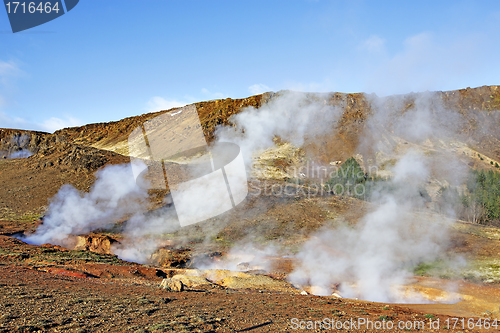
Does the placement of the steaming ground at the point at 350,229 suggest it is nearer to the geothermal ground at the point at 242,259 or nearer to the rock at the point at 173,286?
the geothermal ground at the point at 242,259

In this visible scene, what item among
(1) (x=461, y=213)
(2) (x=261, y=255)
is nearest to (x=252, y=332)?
(2) (x=261, y=255)

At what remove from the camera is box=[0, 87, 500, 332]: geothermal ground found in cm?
768

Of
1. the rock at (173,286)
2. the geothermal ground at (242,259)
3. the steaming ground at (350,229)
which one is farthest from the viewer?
the steaming ground at (350,229)

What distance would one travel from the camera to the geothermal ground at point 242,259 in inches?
302

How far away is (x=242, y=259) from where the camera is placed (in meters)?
19.1

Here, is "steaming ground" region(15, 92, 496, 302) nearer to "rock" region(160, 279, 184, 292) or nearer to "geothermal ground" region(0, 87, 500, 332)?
"geothermal ground" region(0, 87, 500, 332)

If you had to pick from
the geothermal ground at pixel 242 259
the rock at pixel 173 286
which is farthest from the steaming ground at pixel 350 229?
the rock at pixel 173 286

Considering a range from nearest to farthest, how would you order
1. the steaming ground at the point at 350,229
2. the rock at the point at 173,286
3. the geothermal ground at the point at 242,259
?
the geothermal ground at the point at 242,259
the rock at the point at 173,286
the steaming ground at the point at 350,229

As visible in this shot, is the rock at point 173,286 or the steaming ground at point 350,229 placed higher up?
the rock at point 173,286

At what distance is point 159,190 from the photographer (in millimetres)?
29500

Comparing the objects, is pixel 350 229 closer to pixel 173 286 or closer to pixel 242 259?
pixel 242 259

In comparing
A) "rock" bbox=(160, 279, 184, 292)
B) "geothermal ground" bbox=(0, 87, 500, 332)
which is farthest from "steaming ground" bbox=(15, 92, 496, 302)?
"rock" bbox=(160, 279, 184, 292)

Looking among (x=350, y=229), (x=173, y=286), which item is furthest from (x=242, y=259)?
(x=350, y=229)

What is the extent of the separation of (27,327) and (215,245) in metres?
15.9
